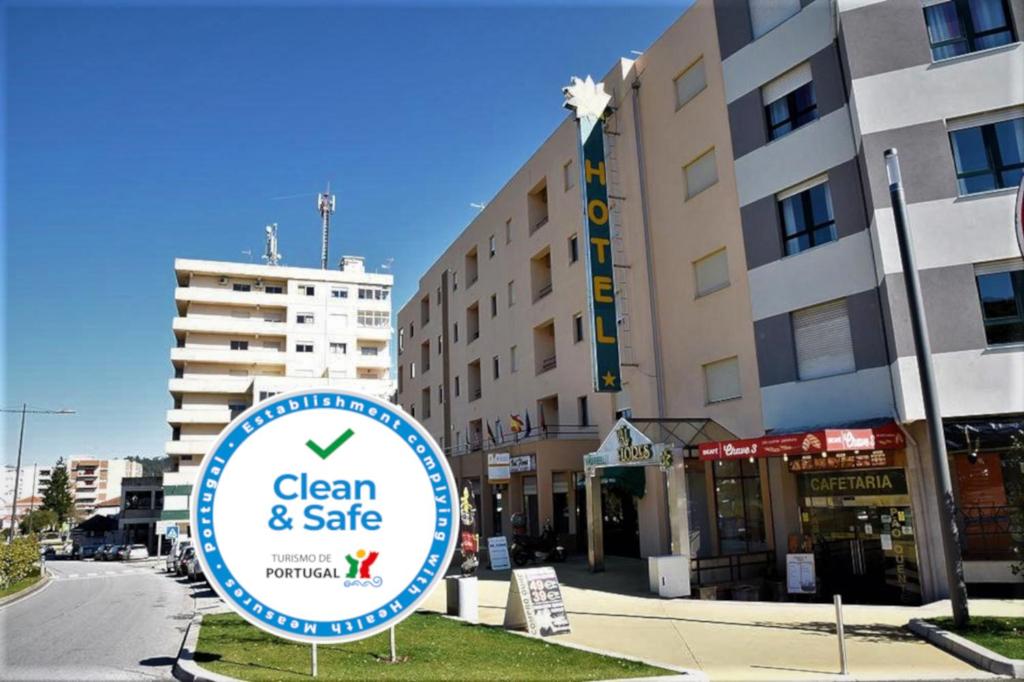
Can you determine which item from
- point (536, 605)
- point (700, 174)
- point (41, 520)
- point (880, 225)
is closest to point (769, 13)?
point (700, 174)

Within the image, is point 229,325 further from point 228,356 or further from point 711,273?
point 711,273

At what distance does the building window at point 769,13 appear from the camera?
18.7m

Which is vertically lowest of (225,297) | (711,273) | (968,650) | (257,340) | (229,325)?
→ (968,650)

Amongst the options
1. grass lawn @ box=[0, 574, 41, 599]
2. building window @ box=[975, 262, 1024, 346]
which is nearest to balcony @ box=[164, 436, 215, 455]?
grass lawn @ box=[0, 574, 41, 599]

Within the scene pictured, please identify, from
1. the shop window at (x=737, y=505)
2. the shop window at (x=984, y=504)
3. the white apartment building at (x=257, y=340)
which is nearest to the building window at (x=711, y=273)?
the shop window at (x=737, y=505)

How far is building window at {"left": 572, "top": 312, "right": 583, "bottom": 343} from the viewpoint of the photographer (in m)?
27.9

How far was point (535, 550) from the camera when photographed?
24.2 m

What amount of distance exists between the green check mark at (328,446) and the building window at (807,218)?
14971mm

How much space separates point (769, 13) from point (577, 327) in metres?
12.8

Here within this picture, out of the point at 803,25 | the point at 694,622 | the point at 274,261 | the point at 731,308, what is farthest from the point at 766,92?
the point at 274,261

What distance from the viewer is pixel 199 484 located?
5.09 metres

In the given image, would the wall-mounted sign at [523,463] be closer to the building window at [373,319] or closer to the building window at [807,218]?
the building window at [807,218]

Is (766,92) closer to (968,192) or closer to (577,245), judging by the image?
(968,192)

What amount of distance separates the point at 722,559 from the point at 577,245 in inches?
561
